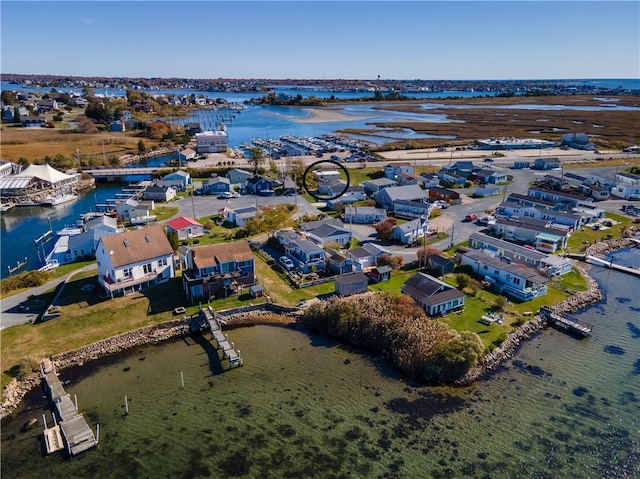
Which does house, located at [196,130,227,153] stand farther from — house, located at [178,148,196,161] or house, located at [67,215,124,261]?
house, located at [67,215,124,261]

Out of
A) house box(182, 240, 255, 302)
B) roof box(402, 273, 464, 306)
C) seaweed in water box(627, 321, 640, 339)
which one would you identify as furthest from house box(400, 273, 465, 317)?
house box(182, 240, 255, 302)

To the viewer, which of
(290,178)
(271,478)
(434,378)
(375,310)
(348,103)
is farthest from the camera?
(348,103)

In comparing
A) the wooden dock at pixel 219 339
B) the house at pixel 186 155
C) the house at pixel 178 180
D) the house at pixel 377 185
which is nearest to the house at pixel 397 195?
the house at pixel 377 185

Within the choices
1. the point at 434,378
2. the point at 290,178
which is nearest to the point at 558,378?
the point at 434,378

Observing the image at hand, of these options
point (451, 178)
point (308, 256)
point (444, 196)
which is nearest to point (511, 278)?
point (308, 256)

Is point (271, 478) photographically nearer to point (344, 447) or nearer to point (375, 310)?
point (344, 447)

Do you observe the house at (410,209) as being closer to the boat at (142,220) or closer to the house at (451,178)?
the house at (451,178)

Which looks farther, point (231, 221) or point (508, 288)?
point (231, 221)
